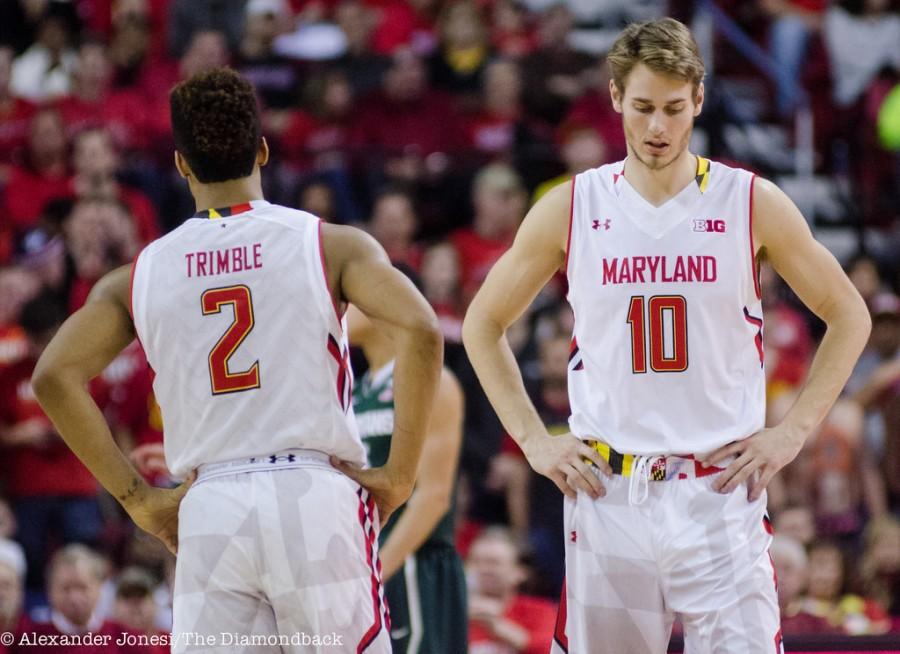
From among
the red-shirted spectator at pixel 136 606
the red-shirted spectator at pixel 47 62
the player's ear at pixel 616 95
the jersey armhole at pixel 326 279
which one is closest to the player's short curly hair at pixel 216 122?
the jersey armhole at pixel 326 279

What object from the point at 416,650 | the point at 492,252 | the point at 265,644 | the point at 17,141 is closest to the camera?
the point at 265,644

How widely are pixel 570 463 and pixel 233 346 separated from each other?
1.06 metres

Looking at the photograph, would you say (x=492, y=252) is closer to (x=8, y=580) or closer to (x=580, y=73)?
(x=580, y=73)

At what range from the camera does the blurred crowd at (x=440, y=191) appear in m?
8.73

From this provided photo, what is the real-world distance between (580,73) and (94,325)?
8007 mm

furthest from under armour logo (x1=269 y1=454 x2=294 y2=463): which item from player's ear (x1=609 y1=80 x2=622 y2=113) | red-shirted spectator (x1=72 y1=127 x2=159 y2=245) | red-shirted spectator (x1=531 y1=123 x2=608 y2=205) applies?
red-shirted spectator (x1=531 y1=123 x2=608 y2=205)

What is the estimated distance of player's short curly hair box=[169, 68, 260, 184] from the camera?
174 inches

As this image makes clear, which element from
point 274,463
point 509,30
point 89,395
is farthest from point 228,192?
point 509,30

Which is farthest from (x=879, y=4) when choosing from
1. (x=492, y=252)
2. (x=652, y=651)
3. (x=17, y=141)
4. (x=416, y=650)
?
(x=652, y=651)

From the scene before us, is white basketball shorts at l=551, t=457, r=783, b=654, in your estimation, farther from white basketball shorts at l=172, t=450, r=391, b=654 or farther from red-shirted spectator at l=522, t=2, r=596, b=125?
red-shirted spectator at l=522, t=2, r=596, b=125

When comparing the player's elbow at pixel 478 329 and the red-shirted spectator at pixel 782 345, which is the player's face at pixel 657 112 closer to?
the player's elbow at pixel 478 329

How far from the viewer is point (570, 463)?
4504mm

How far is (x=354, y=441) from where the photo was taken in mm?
4402

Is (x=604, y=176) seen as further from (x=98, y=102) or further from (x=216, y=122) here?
(x=98, y=102)
